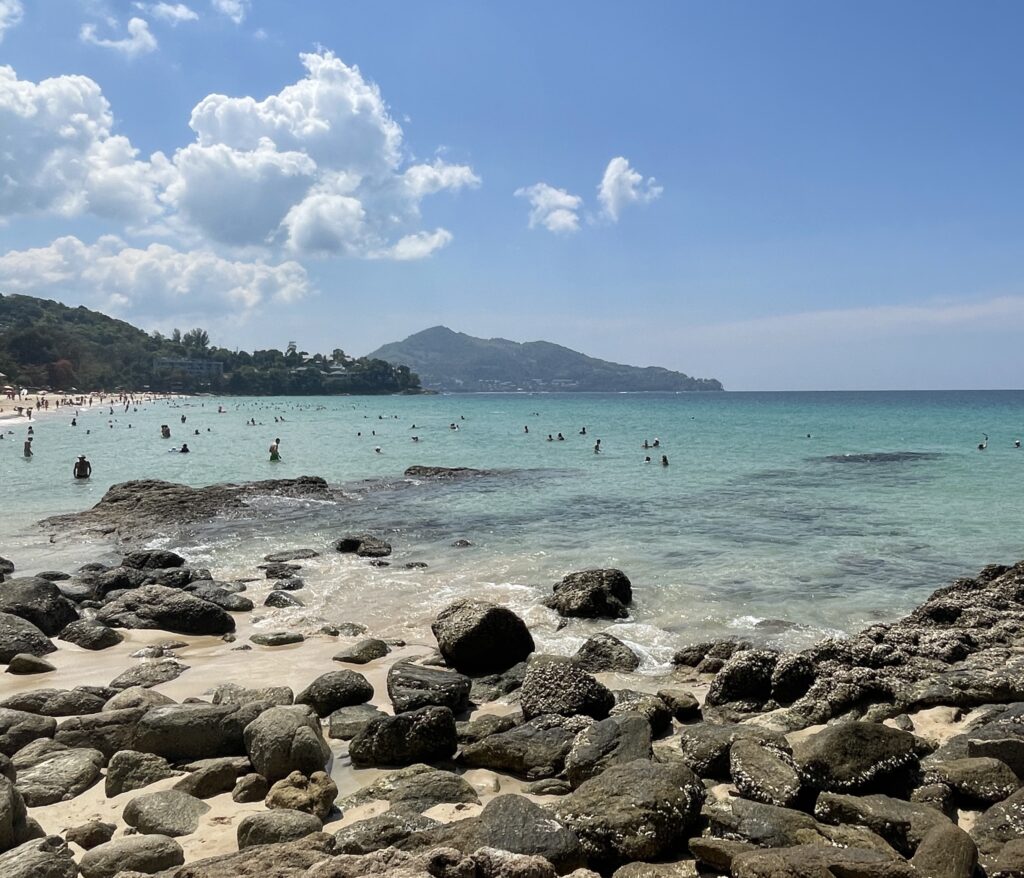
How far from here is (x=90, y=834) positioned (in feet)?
17.6

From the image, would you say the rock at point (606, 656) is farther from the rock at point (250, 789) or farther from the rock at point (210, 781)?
the rock at point (210, 781)

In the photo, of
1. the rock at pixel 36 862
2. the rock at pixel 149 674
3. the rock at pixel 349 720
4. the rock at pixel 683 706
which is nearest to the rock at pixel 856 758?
the rock at pixel 683 706

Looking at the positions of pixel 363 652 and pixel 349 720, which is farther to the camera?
pixel 363 652

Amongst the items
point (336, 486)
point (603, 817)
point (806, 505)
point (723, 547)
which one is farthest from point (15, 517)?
point (806, 505)

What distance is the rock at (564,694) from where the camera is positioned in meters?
7.62

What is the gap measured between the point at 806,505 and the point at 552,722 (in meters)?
20.2

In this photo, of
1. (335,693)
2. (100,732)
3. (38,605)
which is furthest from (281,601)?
(100,732)

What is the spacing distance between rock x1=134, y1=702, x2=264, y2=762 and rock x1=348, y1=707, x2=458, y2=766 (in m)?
1.13

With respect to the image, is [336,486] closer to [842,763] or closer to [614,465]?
[614,465]

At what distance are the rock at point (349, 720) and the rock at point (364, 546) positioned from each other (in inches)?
395

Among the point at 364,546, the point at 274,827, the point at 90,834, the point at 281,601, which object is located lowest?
the point at 281,601

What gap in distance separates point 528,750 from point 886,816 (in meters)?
3.02

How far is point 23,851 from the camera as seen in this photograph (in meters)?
4.77

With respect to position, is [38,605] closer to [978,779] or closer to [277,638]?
[277,638]
